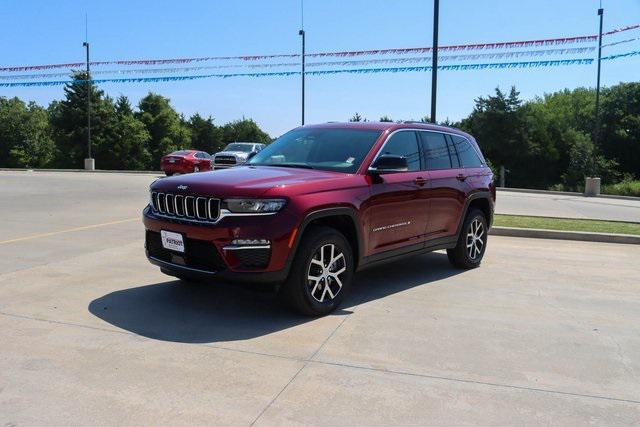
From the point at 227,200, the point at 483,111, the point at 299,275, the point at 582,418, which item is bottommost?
the point at 582,418

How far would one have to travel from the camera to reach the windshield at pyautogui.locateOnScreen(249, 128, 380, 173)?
5.76 meters

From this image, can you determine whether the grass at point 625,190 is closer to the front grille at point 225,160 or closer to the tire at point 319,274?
the front grille at point 225,160

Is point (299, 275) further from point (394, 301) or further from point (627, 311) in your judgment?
point (627, 311)

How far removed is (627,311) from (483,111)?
6048cm

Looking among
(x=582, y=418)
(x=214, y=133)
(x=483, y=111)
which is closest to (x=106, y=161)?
(x=214, y=133)

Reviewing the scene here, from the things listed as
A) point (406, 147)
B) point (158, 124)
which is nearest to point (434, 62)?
point (406, 147)

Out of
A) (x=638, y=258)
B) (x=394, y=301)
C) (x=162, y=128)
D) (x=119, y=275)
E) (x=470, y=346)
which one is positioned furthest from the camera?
(x=162, y=128)

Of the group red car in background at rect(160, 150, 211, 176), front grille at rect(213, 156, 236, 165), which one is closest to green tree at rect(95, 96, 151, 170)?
red car in background at rect(160, 150, 211, 176)

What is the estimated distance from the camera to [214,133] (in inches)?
3275

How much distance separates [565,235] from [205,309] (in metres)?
7.64

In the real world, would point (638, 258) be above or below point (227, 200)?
below

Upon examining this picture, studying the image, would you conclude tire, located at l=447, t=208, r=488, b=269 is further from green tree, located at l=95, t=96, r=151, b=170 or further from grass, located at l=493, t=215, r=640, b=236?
green tree, located at l=95, t=96, r=151, b=170

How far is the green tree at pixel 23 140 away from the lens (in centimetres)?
7438

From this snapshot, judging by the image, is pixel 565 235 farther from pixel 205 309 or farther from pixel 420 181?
pixel 205 309
